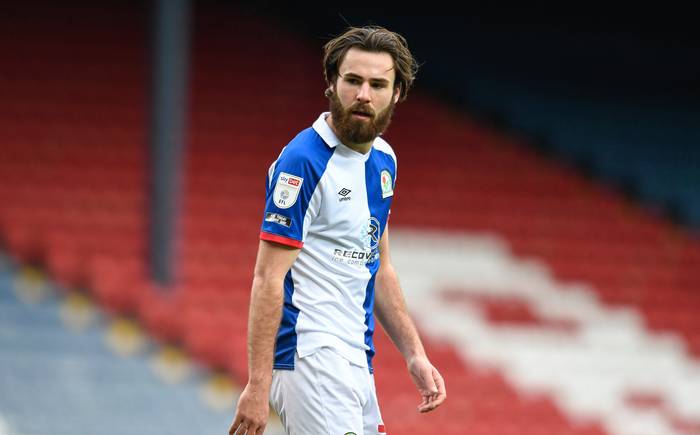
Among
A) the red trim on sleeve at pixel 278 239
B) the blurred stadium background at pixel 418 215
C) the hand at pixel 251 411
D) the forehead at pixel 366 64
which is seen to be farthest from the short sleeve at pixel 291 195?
the blurred stadium background at pixel 418 215

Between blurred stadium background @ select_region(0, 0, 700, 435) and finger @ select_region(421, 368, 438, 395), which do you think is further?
blurred stadium background @ select_region(0, 0, 700, 435)

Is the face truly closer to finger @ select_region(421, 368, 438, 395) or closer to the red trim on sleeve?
the red trim on sleeve

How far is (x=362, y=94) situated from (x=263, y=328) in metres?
0.62

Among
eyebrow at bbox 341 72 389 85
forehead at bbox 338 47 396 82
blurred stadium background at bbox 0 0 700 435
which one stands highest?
forehead at bbox 338 47 396 82

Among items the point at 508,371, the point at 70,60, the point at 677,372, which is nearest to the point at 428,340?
the point at 508,371

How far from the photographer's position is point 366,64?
329 cm

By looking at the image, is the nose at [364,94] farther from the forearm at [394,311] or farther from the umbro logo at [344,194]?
the forearm at [394,311]

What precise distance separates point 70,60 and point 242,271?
3.01 m

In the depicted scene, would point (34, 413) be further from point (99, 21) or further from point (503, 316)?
point (99, 21)

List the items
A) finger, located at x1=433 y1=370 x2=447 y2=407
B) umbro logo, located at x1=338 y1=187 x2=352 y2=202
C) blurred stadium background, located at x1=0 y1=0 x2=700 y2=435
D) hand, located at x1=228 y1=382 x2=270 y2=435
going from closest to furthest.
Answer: hand, located at x1=228 y1=382 x2=270 y2=435 < umbro logo, located at x1=338 y1=187 x2=352 y2=202 < finger, located at x1=433 y1=370 x2=447 y2=407 < blurred stadium background, located at x1=0 y1=0 x2=700 y2=435

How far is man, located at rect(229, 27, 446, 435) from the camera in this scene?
3254 mm

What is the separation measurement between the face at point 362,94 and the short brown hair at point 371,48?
0.05 ft

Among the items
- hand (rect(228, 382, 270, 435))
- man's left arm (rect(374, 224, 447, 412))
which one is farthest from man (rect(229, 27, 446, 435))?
man's left arm (rect(374, 224, 447, 412))

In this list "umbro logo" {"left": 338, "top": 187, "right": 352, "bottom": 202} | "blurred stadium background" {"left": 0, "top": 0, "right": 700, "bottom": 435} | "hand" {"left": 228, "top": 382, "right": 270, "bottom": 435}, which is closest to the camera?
"hand" {"left": 228, "top": 382, "right": 270, "bottom": 435}
